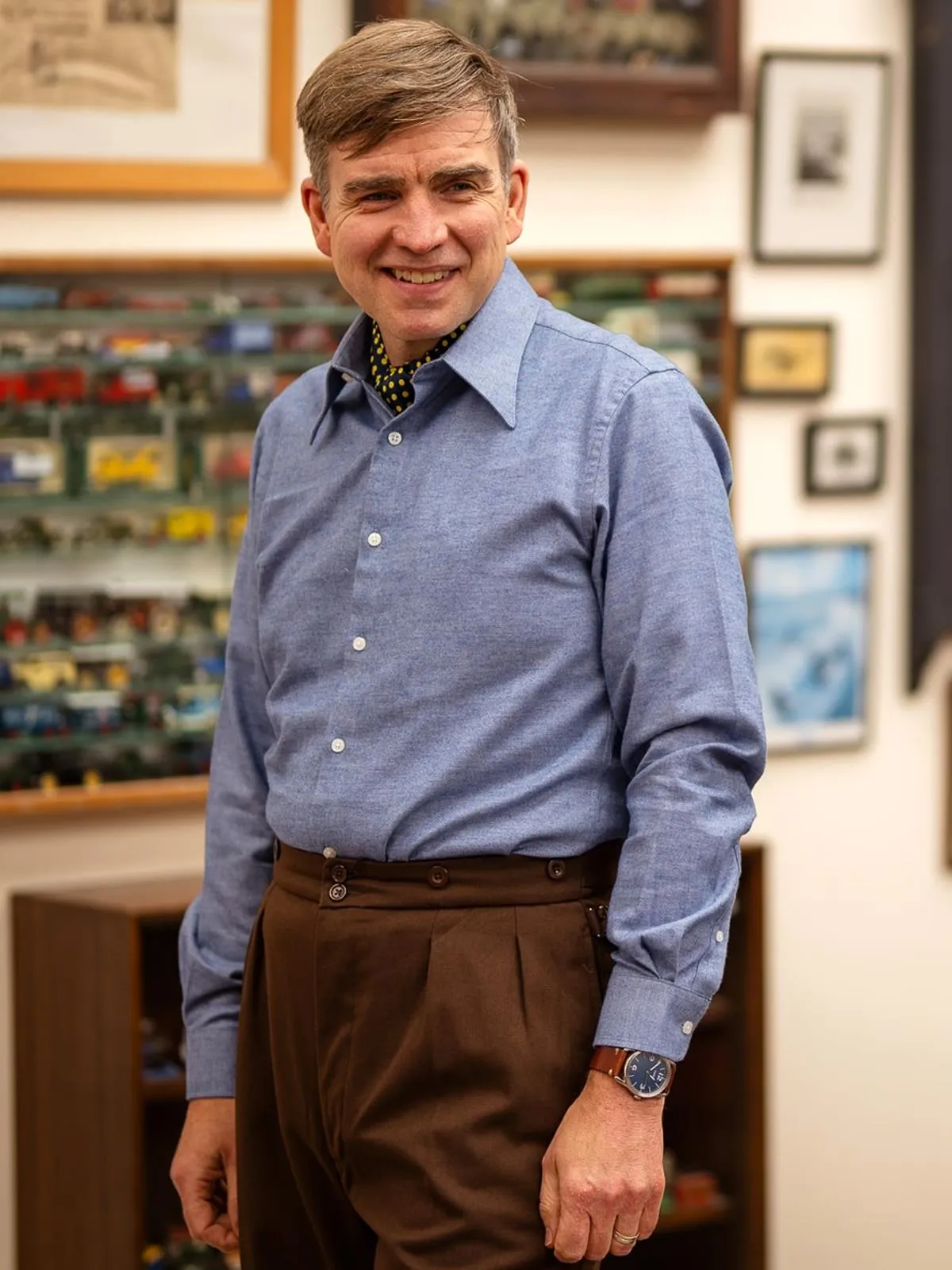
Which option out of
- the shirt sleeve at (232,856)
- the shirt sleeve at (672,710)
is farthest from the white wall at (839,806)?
the shirt sleeve at (672,710)

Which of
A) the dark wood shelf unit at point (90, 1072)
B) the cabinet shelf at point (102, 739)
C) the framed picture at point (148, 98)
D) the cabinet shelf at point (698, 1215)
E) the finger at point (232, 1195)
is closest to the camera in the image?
the finger at point (232, 1195)

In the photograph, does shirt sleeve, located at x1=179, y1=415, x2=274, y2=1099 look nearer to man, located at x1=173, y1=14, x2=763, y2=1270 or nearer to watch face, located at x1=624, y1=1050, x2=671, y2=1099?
man, located at x1=173, y1=14, x2=763, y2=1270

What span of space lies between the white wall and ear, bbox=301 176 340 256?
5.06ft

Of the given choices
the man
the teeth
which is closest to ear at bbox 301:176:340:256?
the man

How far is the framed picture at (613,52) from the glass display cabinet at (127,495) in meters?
0.48

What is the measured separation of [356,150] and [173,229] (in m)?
1.48

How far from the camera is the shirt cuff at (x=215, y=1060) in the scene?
6.28 ft

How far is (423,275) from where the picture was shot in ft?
5.42

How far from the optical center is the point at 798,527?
11.4 ft

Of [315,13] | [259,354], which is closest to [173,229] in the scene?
[259,354]

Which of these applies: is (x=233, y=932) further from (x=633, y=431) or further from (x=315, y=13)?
(x=315, y=13)

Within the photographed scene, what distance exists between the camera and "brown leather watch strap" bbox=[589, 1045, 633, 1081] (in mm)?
1529

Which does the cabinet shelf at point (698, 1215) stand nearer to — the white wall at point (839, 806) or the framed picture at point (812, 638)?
the white wall at point (839, 806)

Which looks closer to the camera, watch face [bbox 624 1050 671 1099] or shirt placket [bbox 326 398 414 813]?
watch face [bbox 624 1050 671 1099]
